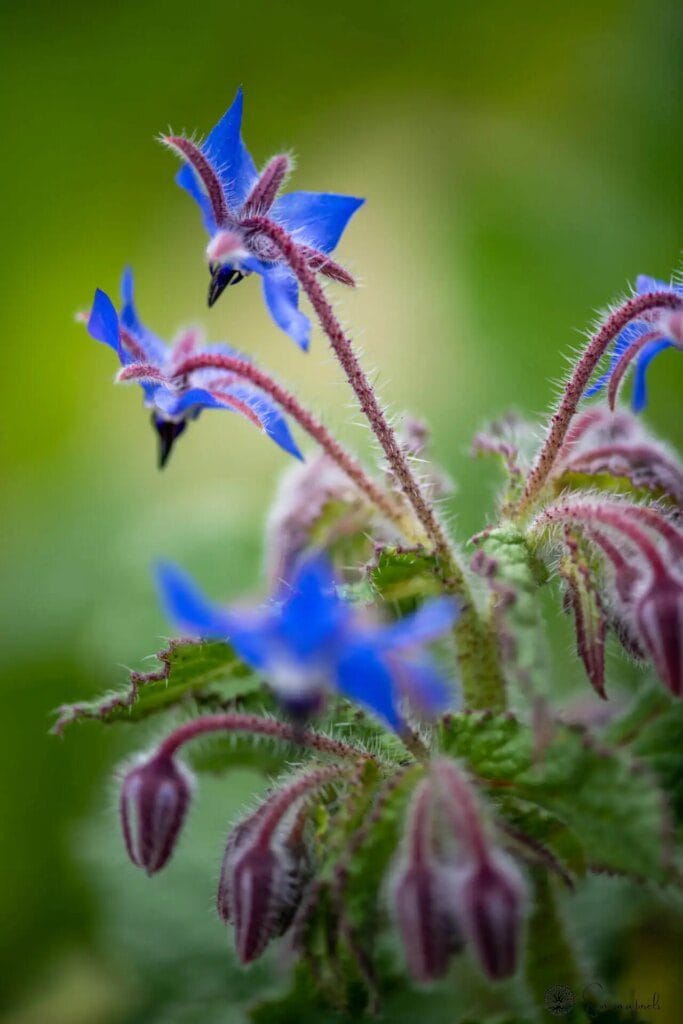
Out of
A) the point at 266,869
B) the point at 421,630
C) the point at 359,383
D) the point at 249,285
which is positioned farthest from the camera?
the point at 249,285

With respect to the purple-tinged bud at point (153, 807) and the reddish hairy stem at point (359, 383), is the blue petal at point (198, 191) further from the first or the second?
the purple-tinged bud at point (153, 807)

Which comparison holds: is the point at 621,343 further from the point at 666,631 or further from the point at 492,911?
the point at 492,911

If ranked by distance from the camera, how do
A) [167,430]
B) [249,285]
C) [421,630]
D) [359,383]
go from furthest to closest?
[249,285] < [167,430] < [359,383] < [421,630]

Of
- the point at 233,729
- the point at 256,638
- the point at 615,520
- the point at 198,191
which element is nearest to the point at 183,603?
the point at 256,638

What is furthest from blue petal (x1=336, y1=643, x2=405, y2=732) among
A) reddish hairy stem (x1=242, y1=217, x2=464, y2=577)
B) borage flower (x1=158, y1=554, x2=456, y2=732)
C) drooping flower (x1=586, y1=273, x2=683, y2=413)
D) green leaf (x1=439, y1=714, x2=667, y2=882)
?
drooping flower (x1=586, y1=273, x2=683, y2=413)

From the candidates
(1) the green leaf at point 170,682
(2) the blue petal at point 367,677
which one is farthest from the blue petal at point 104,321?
(2) the blue petal at point 367,677
